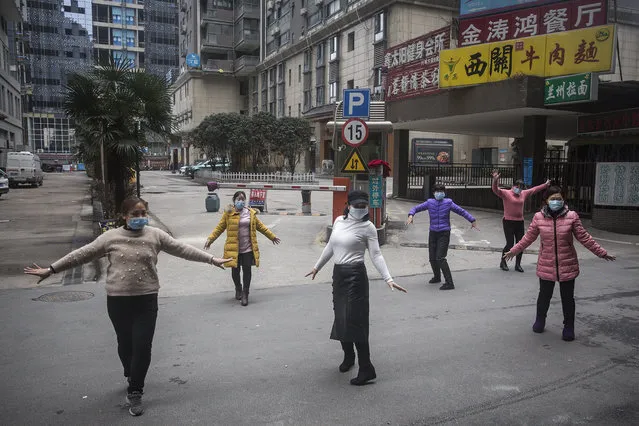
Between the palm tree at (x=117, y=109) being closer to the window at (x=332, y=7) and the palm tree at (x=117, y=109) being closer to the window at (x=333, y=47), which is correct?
the window at (x=333, y=47)

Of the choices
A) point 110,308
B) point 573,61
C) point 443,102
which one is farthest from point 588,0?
point 110,308

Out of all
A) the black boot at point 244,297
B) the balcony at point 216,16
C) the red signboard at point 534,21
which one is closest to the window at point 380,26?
the red signboard at point 534,21

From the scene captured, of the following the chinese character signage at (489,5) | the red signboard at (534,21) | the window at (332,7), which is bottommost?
the red signboard at (534,21)

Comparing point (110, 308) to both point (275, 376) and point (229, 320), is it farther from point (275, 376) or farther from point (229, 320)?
point (229, 320)

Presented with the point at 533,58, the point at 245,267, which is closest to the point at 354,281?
the point at 245,267

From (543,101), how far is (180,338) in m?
13.3

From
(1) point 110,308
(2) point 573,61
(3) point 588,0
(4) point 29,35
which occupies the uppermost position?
(4) point 29,35

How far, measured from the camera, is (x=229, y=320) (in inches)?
265

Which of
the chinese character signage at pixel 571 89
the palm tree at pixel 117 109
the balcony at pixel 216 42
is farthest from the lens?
the balcony at pixel 216 42

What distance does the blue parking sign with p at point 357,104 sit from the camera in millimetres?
11461

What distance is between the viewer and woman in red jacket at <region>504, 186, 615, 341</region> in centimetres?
591

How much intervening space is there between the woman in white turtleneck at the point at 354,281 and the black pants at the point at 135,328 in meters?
1.59

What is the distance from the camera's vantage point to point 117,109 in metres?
12.5

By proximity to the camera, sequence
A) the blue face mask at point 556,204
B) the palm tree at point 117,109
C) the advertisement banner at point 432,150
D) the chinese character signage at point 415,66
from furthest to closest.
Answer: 1. the advertisement banner at point 432,150
2. the chinese character signage at point 415,66
3. the palm tree at point 117,109
4. the blue face mask at point 556,204
